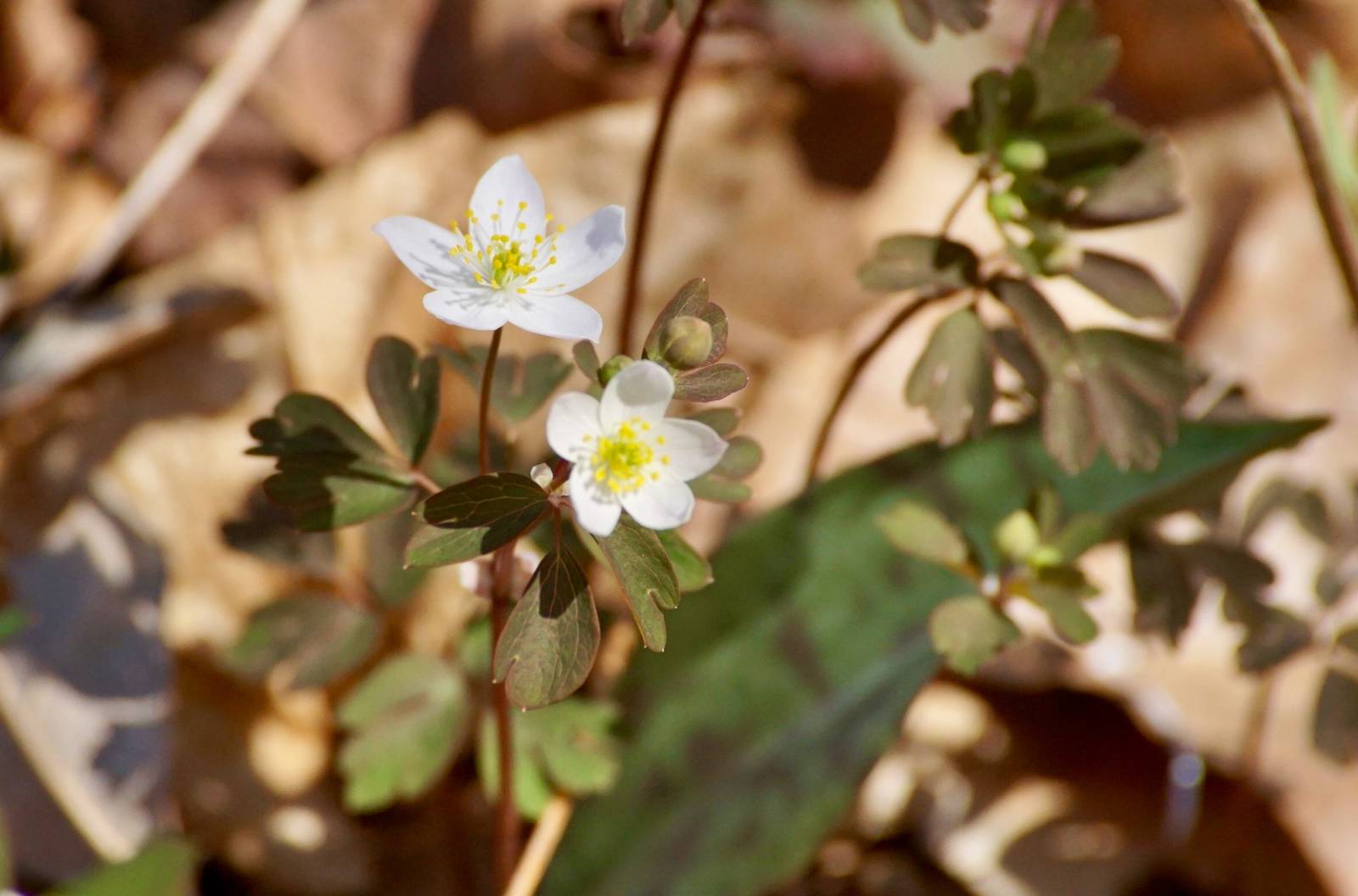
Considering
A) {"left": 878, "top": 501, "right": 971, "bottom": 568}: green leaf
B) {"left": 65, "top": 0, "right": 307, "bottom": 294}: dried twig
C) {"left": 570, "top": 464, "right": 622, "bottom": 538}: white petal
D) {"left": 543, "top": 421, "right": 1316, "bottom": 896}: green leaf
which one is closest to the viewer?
{"left": 570, "top": 464, "right": 622, "bottom": 538}: white petal

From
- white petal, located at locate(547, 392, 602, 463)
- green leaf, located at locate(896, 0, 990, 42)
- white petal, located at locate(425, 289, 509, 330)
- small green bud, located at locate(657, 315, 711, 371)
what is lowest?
white petal, located at locate(547, 392, 602, 463)

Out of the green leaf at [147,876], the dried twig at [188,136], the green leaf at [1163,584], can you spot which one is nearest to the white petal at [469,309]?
the green leaf at [147,876]

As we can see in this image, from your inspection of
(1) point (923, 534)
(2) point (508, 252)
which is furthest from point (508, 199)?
(1) point (923, 534)

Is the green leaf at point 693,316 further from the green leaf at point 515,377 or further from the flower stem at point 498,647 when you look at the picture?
the green leaf at point 515,377

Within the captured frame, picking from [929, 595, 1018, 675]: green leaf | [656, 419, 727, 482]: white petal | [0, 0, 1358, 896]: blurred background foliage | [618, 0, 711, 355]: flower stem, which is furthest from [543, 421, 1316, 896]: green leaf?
[656, 419, 727, 482]: white petal

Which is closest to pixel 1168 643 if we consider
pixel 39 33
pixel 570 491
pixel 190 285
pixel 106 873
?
pixel 570 491

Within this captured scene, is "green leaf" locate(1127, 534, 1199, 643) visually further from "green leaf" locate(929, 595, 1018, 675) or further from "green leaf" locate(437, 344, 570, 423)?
"green leaf" locate(437, 344, 570, 423)

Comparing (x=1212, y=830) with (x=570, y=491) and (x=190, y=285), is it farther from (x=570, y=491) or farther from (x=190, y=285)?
(x=190, y=285)

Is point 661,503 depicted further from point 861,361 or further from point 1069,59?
point 1069,59
